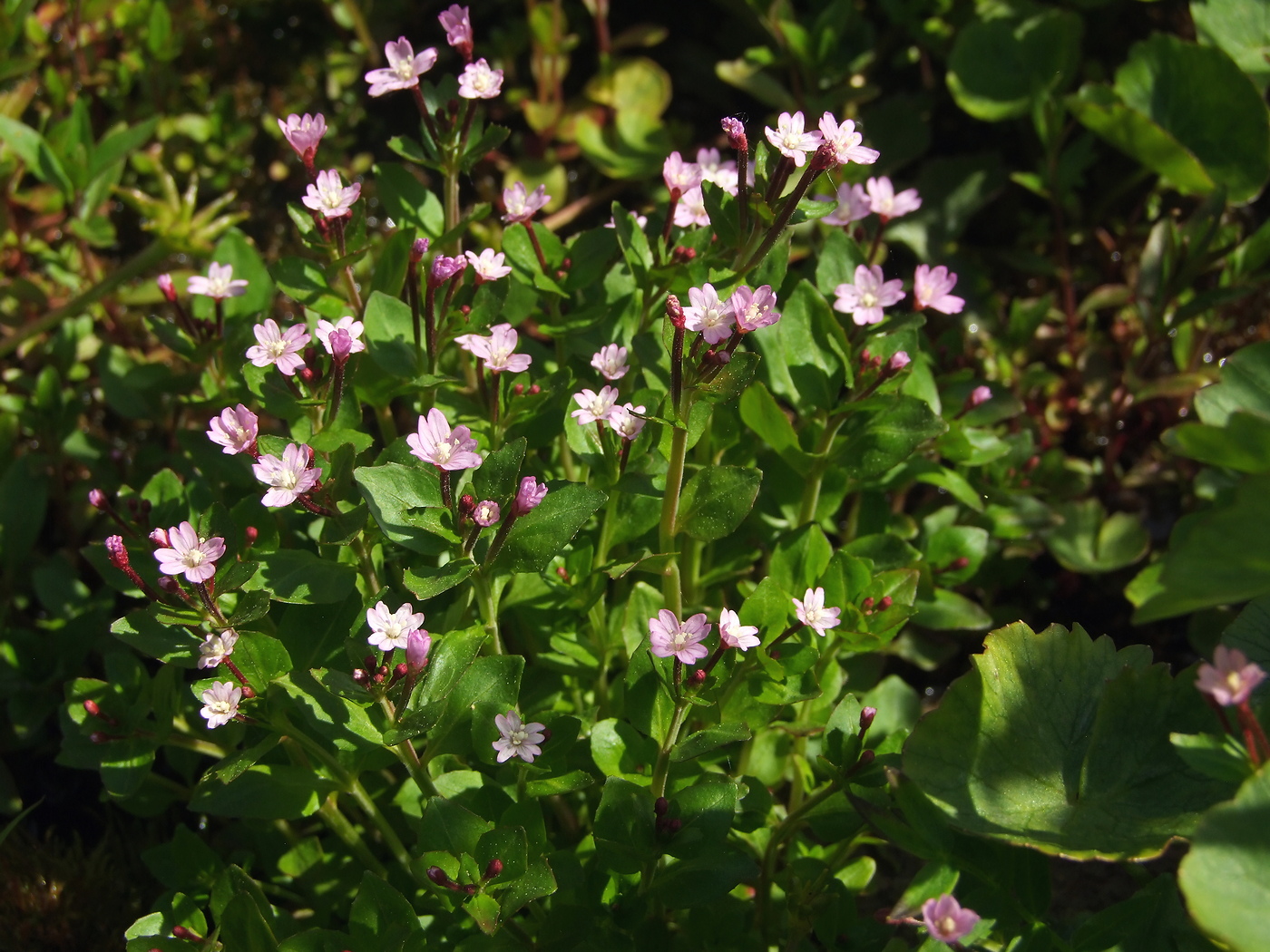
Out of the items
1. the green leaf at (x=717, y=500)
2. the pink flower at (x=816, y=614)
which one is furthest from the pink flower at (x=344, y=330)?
the pink flower at (x=816, y=614)

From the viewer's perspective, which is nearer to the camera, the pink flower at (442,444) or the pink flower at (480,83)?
the pink flower at (442,444)

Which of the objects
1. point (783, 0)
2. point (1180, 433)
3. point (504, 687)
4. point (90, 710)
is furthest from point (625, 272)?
point (783, 0)

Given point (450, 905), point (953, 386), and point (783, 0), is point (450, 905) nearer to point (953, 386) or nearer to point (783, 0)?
point (953, 386)

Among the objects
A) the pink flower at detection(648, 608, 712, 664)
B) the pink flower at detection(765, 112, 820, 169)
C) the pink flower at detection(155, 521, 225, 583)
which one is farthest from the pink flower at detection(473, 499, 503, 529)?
the pink flower at detection(765, 112, 820, 169)

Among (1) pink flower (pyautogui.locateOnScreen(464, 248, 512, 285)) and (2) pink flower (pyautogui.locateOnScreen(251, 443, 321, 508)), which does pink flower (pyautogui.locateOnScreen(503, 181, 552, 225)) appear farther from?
(2) pink flower (pyautogui.locateOnScreen(251, 443, 321, 508))

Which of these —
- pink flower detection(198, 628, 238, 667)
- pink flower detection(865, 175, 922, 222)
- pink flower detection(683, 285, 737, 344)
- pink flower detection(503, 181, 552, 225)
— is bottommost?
pink flower detection(198, 628, 238, 667)

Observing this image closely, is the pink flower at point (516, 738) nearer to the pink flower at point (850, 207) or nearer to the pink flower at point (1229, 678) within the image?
the pink flower at point (1229, 678)

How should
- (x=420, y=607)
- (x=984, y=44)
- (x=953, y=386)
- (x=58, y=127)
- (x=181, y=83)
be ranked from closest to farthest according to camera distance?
(x=420, y=607) → (x=953, y=386) → (x=58, y=127) → (x=984, y=44) → (x=181, y=83)
